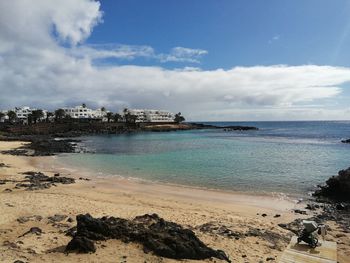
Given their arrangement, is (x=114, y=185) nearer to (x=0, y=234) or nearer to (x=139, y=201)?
(x=139, y=201)

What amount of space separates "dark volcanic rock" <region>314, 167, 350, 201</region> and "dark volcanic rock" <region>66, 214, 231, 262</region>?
1694 cm

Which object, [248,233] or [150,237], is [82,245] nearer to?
[150,237]

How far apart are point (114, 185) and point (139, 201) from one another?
7.52 m

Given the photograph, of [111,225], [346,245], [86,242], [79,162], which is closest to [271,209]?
[346,245]

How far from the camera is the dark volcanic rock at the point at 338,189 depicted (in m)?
25.4

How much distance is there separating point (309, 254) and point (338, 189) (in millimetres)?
17020

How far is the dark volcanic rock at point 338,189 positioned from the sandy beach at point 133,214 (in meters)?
3.63

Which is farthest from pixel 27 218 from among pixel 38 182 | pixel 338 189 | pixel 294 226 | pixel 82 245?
pixel 338 189

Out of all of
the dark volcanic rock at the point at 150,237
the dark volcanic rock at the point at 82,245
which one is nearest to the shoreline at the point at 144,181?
the dark volcanic rock at the point at 150,237

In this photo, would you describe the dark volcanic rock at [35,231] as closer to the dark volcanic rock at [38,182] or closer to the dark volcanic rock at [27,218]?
the dark volcanic rock at [27,218]

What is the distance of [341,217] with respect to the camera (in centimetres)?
2020

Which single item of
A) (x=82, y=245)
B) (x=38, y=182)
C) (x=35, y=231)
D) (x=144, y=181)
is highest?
(x=82, y=245)

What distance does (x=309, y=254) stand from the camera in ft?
37.1

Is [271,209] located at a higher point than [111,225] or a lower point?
lower
